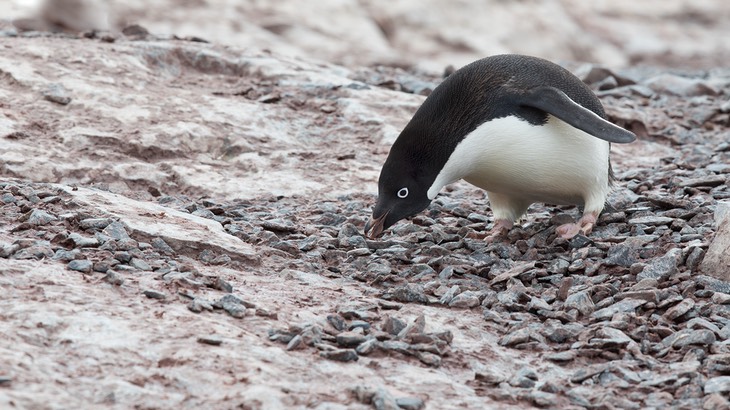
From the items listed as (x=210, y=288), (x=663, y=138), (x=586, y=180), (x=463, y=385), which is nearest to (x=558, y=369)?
(x=463, y=385)

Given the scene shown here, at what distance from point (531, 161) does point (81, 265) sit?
240 cm

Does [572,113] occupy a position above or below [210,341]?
above

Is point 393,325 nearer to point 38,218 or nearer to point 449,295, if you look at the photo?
point 449,295

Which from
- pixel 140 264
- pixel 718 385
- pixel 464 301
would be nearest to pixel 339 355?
pixel 464 301

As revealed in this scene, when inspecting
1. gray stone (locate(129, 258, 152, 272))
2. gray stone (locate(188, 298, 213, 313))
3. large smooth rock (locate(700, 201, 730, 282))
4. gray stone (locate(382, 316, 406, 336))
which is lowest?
gray stone (locate(129, 258, 152, 272))

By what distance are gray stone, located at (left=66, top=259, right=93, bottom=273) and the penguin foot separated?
2496mm

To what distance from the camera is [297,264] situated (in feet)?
15.9

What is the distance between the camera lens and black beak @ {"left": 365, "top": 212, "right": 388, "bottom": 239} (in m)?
5.23

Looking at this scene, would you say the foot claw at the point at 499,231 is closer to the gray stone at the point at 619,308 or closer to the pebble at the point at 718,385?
the gray stone at the point at 619,308

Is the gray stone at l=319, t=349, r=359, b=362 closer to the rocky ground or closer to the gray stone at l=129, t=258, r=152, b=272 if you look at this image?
the rocky ground

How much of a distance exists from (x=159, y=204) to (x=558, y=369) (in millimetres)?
2799

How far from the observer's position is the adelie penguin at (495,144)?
203 inches

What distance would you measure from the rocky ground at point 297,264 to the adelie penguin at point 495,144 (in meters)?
0.28

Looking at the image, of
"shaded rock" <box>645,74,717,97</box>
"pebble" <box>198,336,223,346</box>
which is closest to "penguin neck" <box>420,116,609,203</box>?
"pebble" <box>198,336,223,346</box>
